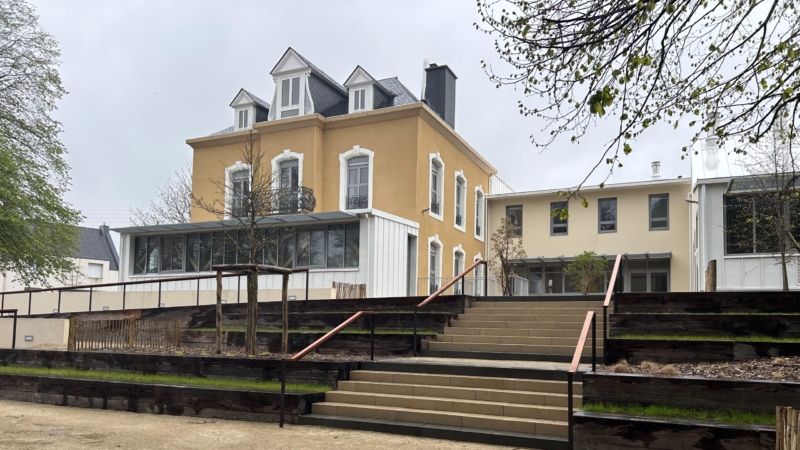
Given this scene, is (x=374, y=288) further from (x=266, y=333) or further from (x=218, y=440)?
(x=218, y=440)

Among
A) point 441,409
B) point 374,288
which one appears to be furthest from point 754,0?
point 374,288

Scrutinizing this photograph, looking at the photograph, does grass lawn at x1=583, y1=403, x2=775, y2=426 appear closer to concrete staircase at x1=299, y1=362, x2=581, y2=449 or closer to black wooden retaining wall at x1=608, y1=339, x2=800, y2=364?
concrete staircase at x1=299, y1=362, x2=581, y2=449

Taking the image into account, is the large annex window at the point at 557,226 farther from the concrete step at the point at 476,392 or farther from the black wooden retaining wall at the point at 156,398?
the black wooden retaining wall at the point at 156,398

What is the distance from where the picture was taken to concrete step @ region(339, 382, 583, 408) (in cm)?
869

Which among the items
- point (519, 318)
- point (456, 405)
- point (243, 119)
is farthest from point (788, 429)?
point (243, 119)

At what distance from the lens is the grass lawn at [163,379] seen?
10.2m

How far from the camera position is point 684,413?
7.28 meters

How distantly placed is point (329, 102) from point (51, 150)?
10183 millimetres

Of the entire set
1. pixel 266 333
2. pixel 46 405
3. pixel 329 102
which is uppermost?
pixel 329 102

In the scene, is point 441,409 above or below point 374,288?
below

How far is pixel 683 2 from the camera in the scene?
7336mm

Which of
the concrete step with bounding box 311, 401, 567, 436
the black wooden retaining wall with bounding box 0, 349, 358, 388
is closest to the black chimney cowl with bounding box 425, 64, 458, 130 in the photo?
the black wooden retaining wall with bounding box 0, 349, 358, 388

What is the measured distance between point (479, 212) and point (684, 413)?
24.1 meters

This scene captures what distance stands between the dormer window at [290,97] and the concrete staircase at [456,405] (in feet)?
59.6
